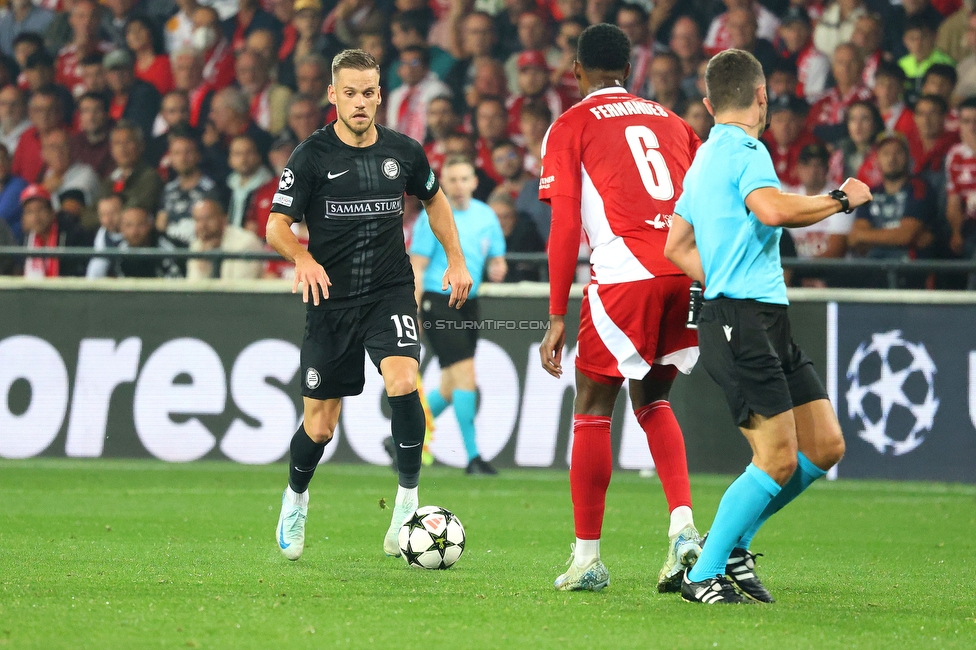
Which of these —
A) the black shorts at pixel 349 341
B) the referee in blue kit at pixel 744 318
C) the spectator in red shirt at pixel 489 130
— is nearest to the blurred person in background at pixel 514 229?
the spectator in red shirt at pixel 489 130

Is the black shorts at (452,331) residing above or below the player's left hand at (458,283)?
below

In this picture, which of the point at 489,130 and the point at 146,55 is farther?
the point at 146,55

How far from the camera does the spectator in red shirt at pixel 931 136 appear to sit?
37.8 feet

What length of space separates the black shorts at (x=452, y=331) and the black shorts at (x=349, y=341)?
4.10 m

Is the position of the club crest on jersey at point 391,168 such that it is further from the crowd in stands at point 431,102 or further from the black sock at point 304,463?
the crowd in stands at point 431,102

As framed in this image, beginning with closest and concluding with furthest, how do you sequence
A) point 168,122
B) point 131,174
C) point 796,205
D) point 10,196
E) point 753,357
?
point 796,205 → point 753,357 → point 131,174 → point 10,196 → point 168,122

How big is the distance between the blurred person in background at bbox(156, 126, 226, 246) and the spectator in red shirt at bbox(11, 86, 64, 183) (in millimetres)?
1736

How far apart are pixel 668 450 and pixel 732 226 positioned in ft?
3.79

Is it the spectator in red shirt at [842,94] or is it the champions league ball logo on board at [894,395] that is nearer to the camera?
the champions league ball logo on board at [894,395]

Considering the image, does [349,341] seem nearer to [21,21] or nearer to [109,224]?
[109,224]

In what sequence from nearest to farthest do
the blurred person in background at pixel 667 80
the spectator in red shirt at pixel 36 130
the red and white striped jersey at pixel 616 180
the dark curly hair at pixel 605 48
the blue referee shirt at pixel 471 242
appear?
the red and white striped jersey at pixel 616 180, the dark curly hair at pixel 605 48, the blue referee shirt at pixel 471 242, the blurred person in background at pixel 667 80, the spectator in red shirt at pixel 36 130

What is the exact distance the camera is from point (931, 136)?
1158cm

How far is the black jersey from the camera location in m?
6.46

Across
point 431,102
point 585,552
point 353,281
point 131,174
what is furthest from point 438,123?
point 585,552
